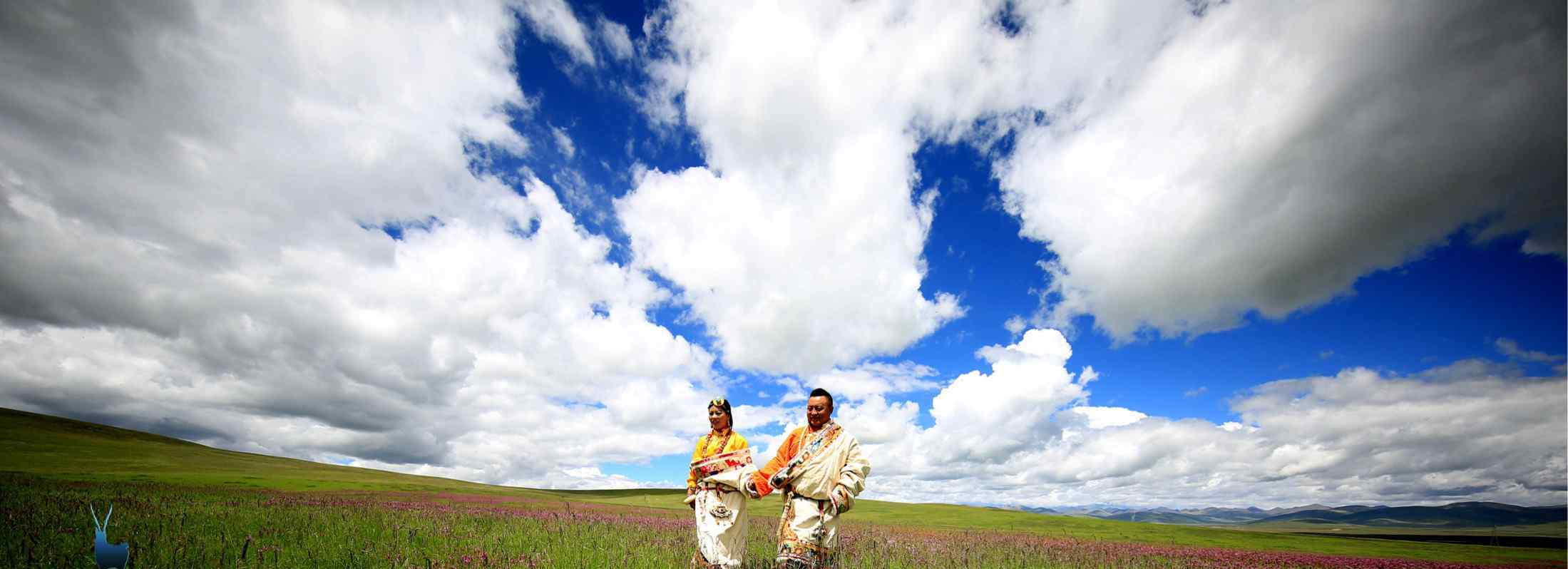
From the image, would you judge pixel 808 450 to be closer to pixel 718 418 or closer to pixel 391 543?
pixel 718 418

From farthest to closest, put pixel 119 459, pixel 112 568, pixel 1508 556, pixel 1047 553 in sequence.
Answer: pixel 119 459 → pixel 1508 556 → pixel 1047 553 → pixel 112 568

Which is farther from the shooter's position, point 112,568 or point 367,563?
→ point 367,563

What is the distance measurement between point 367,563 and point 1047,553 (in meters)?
14.2

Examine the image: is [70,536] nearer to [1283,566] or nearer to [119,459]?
[1283,566]

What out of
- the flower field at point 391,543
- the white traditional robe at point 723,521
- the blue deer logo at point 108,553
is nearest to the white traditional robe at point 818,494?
the white traditional robe at point 723,521

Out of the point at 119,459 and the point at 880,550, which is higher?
the point at 880,550

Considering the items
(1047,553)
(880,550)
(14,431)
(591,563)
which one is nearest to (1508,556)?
(1047,553)

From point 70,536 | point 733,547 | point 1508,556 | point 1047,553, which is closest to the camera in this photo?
point 733,547

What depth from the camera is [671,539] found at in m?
12.6

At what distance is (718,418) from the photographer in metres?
7.78

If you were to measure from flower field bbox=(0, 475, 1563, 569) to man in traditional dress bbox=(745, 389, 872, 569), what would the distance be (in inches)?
68.7

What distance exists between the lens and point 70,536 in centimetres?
887

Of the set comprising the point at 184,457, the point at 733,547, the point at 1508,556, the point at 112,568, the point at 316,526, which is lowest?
the point at 184,457

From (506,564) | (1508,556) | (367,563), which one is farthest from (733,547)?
(1508,556)
